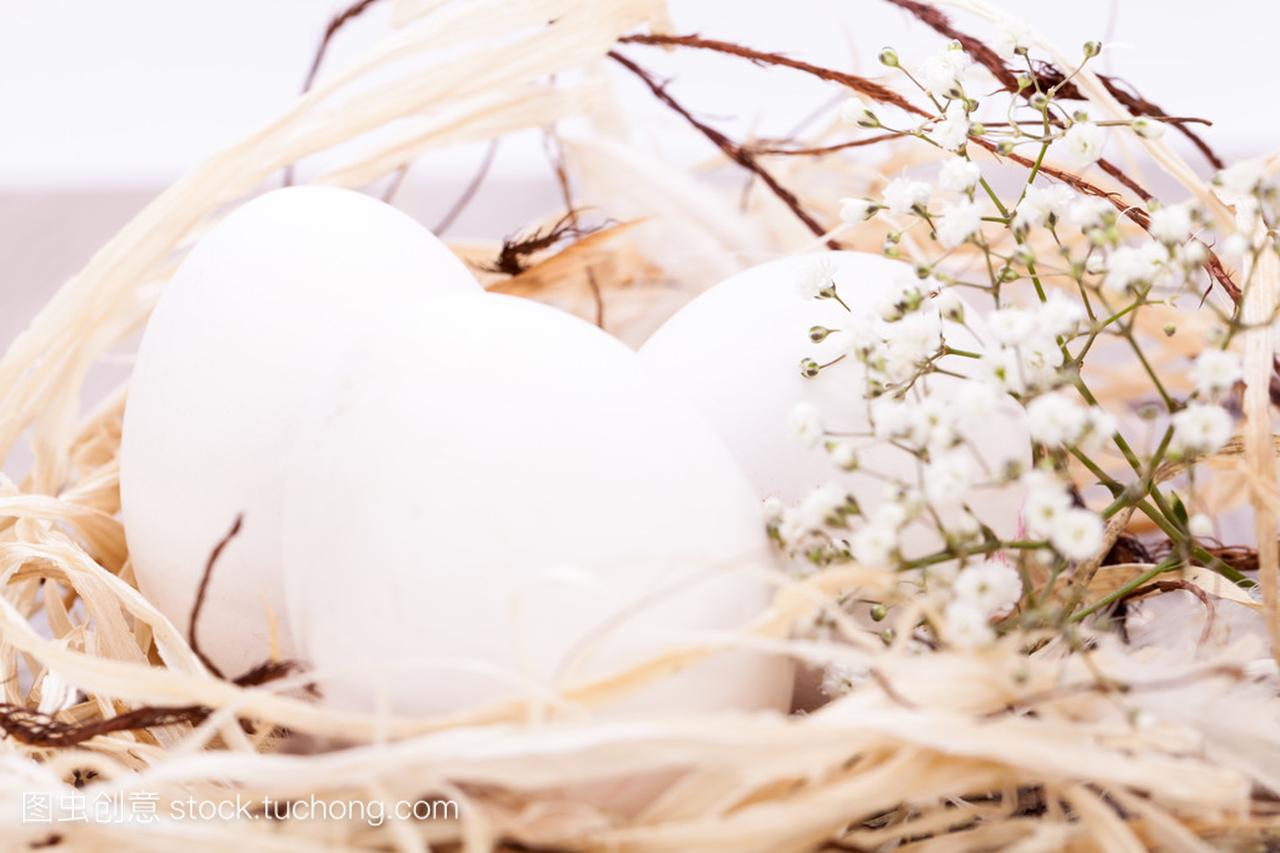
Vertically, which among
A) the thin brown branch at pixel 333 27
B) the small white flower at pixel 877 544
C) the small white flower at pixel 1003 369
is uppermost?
the thin brown branch at pixel 333 27

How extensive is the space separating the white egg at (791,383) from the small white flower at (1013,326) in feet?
0.37

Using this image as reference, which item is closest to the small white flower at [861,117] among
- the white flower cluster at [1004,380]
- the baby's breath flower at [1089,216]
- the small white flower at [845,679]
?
the white flower cluster at [1004,380]

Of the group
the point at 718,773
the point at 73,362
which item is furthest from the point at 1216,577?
the point at 73,362

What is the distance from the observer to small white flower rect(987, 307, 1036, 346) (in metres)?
0.40

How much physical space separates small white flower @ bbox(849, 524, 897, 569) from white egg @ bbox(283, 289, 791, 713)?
0.03m

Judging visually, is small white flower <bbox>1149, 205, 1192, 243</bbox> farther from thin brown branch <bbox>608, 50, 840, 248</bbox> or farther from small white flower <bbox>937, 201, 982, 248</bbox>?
thin brown branch <bbox>608, 50, 840, 248</bbox>

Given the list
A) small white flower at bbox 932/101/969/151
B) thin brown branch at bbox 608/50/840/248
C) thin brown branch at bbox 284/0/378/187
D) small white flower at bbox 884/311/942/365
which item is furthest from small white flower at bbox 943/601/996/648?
thin brown branch at bbox 284/0/378/187

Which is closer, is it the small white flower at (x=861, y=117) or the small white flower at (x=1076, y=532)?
the small white flower at (x=1076, y=532)

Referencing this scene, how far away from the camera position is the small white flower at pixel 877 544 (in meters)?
0.39

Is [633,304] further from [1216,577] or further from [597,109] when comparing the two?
[1216,577]

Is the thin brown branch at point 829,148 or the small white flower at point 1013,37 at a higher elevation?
the small white flower at point 1013,37

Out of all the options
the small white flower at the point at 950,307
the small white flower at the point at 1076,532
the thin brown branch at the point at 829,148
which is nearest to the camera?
the small white flower at the point at 1076,532

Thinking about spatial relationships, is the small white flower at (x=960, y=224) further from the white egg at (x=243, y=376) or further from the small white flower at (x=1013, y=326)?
the white egg at (x=243, y=376)

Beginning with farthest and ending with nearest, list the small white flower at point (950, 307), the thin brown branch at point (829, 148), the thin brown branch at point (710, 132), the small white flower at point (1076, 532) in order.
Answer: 1. the thin brown branch at point (710, 132)
2. the thin brown branch at point (829, 148)
3. the small white flower at point (950, 307)
4. the small white flower at point (1076, 532)
